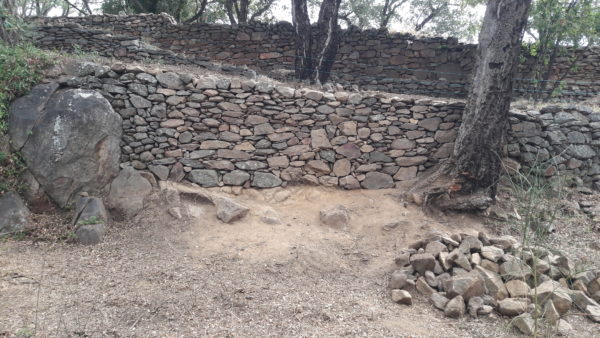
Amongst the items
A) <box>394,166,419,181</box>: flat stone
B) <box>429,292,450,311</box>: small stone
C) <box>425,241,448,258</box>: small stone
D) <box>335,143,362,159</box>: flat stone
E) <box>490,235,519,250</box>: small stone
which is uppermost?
<box>335,143,362,159</box>: flat stone

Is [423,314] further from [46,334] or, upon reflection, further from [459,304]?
[46,334]

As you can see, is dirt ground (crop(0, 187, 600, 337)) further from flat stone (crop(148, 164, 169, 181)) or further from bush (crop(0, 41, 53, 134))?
bush (crop(0, 41, 53, 134))

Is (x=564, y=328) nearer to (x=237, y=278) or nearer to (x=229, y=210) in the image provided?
(x=237, y=278)

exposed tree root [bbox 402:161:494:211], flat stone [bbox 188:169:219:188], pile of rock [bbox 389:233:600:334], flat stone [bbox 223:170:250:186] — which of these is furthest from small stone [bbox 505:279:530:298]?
flat stone [bbox 188:169:219:188]

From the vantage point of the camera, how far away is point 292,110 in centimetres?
643

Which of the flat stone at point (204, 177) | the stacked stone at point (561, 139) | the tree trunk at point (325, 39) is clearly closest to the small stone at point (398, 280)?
the flat stone at point (204, 177)

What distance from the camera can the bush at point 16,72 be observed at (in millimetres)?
5383

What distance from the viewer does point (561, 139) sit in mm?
6617

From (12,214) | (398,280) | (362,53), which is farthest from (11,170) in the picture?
(362,53)

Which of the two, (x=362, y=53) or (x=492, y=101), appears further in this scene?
(x=362, y=53)

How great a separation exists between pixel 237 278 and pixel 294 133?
108 inches

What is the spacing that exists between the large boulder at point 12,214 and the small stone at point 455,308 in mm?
4874

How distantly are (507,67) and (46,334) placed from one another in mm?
6275

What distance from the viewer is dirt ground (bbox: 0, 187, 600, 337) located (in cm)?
356
